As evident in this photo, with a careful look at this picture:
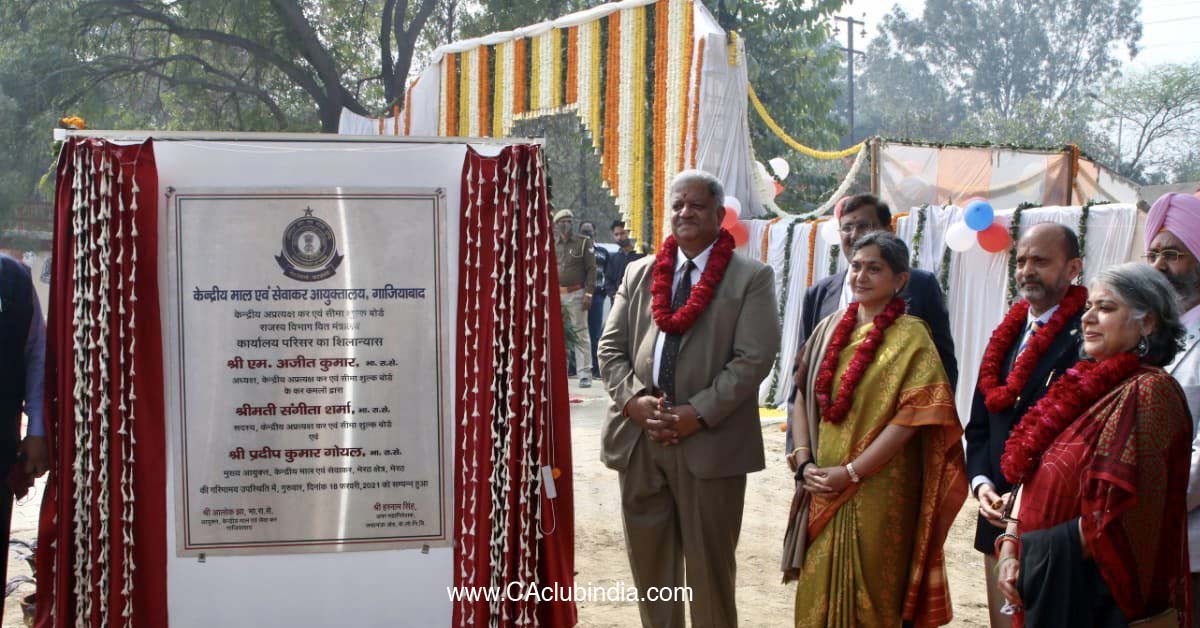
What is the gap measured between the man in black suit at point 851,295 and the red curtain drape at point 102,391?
223 cm

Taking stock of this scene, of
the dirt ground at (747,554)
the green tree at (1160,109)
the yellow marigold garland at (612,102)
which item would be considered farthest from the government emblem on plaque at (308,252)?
the green tree at (1160,109)

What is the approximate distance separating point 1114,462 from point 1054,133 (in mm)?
41388

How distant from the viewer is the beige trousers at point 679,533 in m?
3.72

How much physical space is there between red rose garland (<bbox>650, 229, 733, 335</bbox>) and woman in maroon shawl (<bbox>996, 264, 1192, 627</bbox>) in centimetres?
133

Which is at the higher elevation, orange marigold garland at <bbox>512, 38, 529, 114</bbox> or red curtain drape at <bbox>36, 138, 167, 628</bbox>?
orange marigold garland at <bbox>512, 38, 529, 114</bbox>

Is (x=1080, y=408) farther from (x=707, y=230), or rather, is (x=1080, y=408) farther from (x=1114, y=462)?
(x=707, y=230)

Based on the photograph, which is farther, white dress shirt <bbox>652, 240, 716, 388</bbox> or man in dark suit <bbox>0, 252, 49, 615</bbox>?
white dress shirt <bbox>652, 240, 716, 388</bbox>

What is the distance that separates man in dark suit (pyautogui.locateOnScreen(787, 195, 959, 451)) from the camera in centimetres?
403

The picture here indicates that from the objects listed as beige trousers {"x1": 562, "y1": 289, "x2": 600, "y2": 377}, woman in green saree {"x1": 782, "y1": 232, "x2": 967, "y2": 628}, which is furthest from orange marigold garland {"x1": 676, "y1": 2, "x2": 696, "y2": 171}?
woman in green saree {"x1": 782, "y1": 232, "x2": 967, "y2": 628}

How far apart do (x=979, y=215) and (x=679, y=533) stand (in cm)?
462

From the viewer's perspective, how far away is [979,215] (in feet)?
24.5

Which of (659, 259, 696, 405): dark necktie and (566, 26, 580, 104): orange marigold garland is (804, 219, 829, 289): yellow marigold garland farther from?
(659, 259, 696, 405): dark necktie

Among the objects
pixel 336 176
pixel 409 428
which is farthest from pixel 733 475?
pixel 336 176

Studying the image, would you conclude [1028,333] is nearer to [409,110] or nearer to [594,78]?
[594,78]
